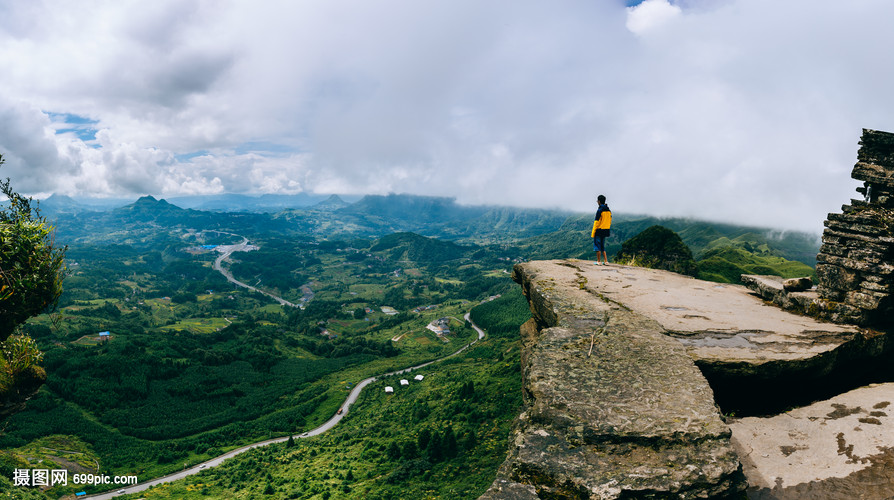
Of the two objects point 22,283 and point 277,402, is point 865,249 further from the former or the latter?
point 277,402

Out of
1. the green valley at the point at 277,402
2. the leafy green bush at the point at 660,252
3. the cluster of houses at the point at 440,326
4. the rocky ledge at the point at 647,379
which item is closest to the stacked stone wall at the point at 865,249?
the rocky ledge at the point at 647,379

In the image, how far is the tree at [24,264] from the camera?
12.8 m

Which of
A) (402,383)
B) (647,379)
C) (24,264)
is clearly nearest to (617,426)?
(647,379)

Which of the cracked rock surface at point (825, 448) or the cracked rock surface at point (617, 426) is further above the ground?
the cracked rock surface at point (617, 426)

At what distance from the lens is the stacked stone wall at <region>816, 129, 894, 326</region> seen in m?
10.7

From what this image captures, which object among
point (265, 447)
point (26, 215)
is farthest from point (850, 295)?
point (265, 447)

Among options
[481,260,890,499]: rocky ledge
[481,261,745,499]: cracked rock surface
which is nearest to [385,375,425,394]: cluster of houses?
[481,260,890,499]: rocky ledge

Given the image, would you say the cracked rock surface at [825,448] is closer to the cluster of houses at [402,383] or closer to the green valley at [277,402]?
the green valley at [277,402]

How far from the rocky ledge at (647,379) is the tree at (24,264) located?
17.9m

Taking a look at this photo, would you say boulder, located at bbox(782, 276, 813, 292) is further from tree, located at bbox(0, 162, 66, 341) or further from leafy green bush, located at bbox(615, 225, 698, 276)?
leafy green bush, located at bbox(615, 225, 698, 276)

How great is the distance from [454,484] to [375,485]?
40.1 ft

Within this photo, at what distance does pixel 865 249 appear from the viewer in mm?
11148

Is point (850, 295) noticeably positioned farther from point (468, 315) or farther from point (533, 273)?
point (468, 315)

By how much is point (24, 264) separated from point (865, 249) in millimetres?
28879
